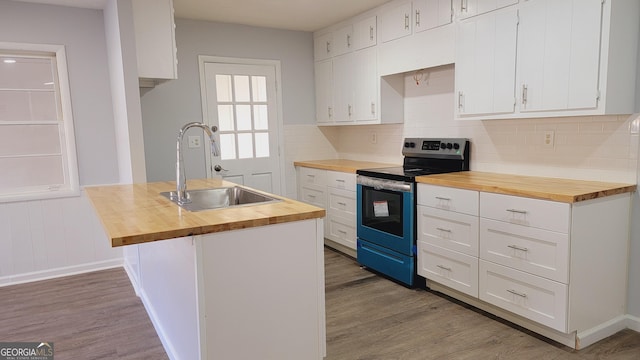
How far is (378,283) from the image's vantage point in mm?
3496

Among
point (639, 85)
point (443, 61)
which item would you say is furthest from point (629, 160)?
point (443, 61)

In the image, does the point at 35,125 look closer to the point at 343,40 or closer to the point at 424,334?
the point at 343,40

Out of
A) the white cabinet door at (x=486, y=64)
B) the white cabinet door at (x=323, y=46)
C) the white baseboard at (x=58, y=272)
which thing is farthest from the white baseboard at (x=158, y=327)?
the white cabinet door at (x=323, y=46)

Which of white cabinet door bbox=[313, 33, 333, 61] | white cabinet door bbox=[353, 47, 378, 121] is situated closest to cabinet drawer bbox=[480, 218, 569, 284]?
white cabinet door bbox=[353, 47, 378, 121]

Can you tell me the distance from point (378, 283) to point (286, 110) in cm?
233

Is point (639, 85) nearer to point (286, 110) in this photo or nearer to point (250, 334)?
point (250, 334)

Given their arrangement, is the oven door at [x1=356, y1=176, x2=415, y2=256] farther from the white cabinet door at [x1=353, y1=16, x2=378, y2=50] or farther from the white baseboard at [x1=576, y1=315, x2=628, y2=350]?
the white cabinet door at [x1=353, y1=16, x2=378, y2=50]

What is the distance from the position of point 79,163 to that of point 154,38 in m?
1.40

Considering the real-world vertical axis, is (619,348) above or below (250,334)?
below

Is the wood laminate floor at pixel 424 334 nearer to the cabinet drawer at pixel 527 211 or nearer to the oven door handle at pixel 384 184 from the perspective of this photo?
the cabinet drawer at pixel 527 211

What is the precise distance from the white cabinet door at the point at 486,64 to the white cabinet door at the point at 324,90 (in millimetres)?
1826

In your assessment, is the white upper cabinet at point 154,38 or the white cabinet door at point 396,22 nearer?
the white upper cabinet at point 154,38

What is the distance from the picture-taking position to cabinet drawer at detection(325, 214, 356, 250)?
4.07m

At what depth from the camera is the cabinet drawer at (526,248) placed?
232 cm
